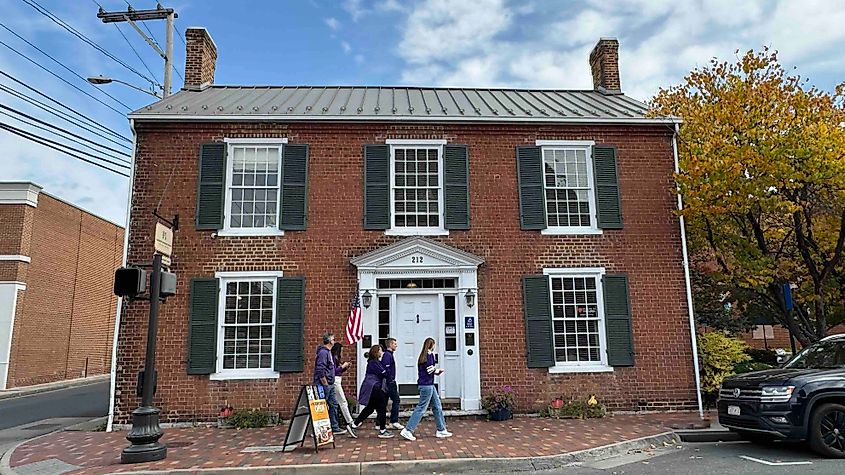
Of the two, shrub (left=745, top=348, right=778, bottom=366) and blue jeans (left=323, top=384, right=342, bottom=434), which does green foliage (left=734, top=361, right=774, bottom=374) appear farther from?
blue jeans (left=323, top=384, right=342, bottom=434)

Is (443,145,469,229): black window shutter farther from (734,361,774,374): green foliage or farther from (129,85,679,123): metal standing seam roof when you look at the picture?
(734,361,774,374): green foliage

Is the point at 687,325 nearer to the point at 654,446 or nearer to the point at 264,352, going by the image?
the point at 654,446

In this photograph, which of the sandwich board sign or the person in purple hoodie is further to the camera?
the person in purple hoodie

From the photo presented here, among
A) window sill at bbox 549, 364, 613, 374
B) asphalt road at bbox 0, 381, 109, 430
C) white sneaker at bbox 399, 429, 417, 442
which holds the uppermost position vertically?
window sill at bbox 549, 364, 613, 374

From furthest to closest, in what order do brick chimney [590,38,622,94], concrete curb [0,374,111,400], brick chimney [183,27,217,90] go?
1. concrete curb [0,374,111,400]
2. brick chimney [590,38,622,94]
3. brick chimney [183,27,217,90]

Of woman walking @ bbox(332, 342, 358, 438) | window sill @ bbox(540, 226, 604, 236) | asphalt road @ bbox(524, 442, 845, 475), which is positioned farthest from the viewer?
window sill @ bbox(540, 226, 604, 236)

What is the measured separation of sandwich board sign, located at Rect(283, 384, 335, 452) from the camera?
8.34m

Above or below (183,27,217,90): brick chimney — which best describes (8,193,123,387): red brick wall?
below

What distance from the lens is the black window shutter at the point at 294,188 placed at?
39.1ft

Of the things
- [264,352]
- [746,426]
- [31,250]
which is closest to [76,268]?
[31,250]

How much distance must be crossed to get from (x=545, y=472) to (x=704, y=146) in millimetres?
7838

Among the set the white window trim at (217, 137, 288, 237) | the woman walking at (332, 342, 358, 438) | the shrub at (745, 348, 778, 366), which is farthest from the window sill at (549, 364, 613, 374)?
the shrub at (745, 348, 778, 366)

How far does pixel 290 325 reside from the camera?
11.5m

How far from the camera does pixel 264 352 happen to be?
37.7ft
